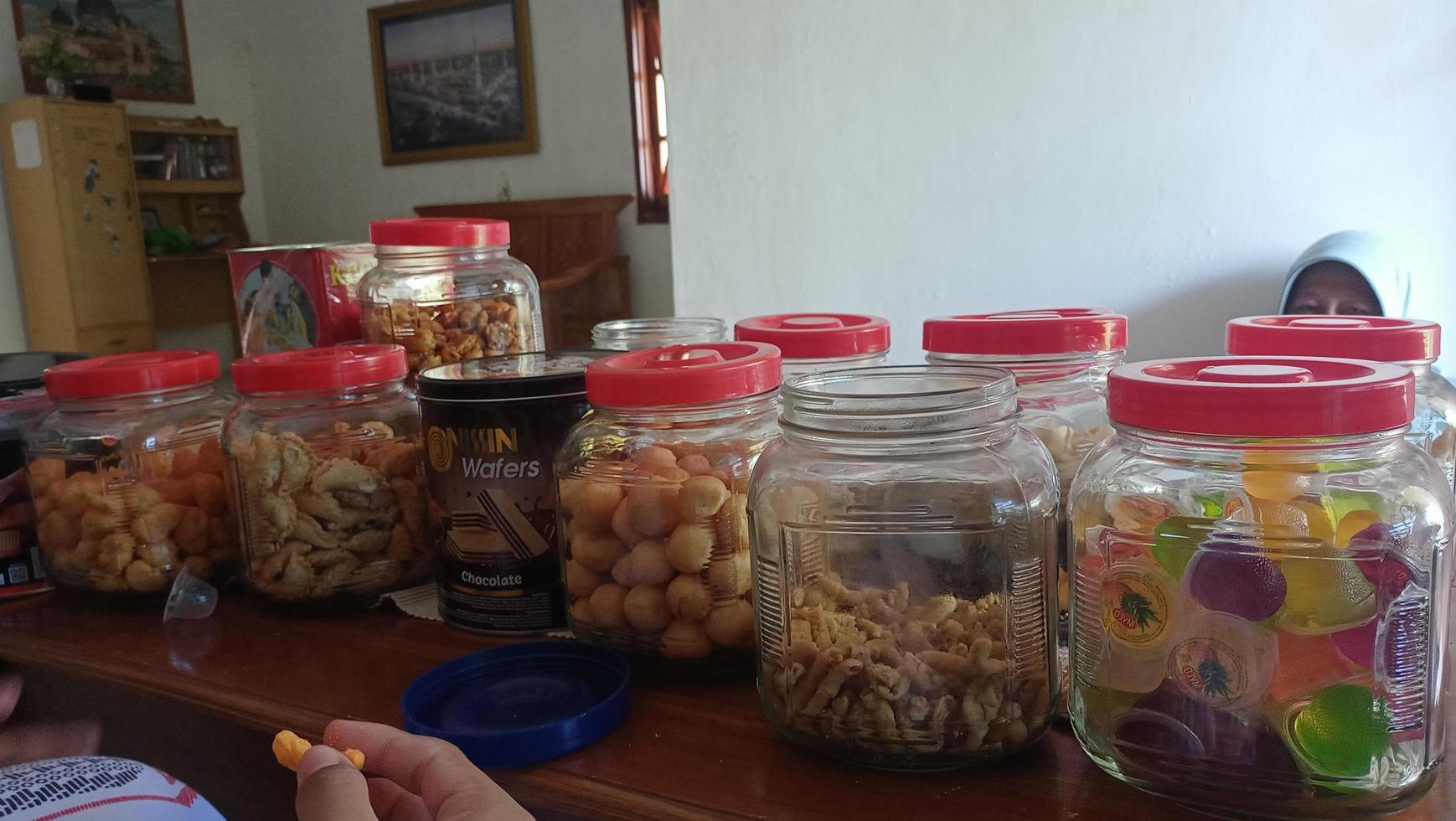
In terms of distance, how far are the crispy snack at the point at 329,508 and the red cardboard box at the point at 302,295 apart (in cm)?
29

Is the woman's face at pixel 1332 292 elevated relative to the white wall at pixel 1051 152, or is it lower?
lower

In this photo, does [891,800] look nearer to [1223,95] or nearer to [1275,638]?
[1275,638]

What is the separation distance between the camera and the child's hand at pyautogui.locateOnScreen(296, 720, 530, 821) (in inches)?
17.4

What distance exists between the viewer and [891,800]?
0.49 m

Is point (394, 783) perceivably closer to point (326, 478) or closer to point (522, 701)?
point (522, 701)

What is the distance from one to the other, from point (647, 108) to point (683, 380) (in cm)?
434

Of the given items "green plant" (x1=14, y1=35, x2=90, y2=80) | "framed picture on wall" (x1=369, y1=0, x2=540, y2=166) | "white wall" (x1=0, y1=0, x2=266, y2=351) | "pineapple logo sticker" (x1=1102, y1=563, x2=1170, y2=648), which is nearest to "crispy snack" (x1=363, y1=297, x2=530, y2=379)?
"pineapple logo sticker" (x1=1102, y1=563, x2=1170, y2=648)

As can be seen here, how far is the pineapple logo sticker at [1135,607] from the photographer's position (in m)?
0.47

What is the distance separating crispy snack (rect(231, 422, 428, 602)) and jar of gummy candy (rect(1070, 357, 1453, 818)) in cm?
55

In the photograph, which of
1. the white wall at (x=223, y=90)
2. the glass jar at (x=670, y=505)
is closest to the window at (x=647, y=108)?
the white wall at (x=223, y=90)

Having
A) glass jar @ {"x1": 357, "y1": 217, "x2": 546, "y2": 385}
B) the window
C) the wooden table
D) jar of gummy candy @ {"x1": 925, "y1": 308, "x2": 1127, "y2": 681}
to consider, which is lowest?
the wooden table

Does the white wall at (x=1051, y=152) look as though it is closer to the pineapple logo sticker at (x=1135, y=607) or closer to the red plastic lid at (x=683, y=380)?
the red plastic lid at (x=683, y=380)

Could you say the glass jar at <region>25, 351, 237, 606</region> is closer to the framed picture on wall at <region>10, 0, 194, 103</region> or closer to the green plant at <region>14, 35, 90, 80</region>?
the framed picture on wall at <region>10, 0, 194, 103</region>

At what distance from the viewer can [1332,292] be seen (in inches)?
67.2
